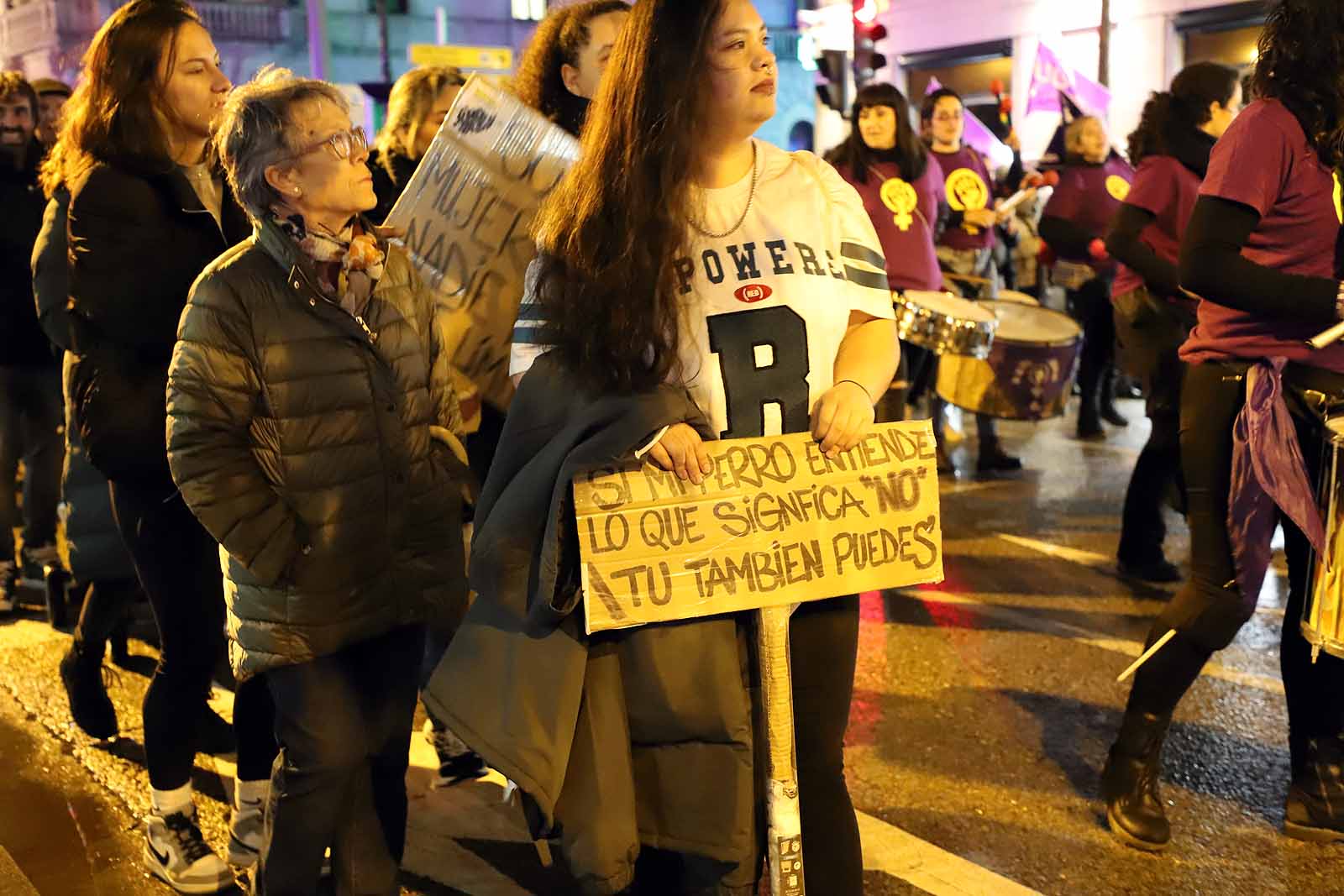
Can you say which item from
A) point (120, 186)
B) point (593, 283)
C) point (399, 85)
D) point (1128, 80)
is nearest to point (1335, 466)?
point (593, 283)

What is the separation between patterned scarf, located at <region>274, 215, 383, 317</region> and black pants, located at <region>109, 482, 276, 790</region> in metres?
0.87

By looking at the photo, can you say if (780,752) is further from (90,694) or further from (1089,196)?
(1089,196)

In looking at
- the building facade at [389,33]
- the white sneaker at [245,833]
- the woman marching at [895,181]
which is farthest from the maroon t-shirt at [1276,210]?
the building facade at [389,33]

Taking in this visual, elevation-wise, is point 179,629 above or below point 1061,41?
below

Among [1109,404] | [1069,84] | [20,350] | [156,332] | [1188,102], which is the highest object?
[1069,84]

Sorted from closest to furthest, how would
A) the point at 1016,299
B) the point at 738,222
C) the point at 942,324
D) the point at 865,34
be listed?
the point at 738,222, the point at 942,324, the point at 1016,299, the point at 865,34

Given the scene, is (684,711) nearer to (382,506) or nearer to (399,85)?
(382,506)

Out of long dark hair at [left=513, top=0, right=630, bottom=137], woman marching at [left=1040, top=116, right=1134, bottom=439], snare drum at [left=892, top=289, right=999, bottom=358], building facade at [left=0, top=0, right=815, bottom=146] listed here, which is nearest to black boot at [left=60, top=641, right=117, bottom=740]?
long dark hair at [left=513, top=0, right=630, bottom=137]

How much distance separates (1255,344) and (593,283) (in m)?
1.87

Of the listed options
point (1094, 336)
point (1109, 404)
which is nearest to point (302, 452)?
point (1094, 336)

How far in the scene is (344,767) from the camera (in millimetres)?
2787

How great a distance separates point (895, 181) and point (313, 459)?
15.0ft

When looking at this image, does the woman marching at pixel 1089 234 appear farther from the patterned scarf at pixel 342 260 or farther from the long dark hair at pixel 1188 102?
the patterned scarf at pixel 342 260

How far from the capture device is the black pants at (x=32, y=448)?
594cm
